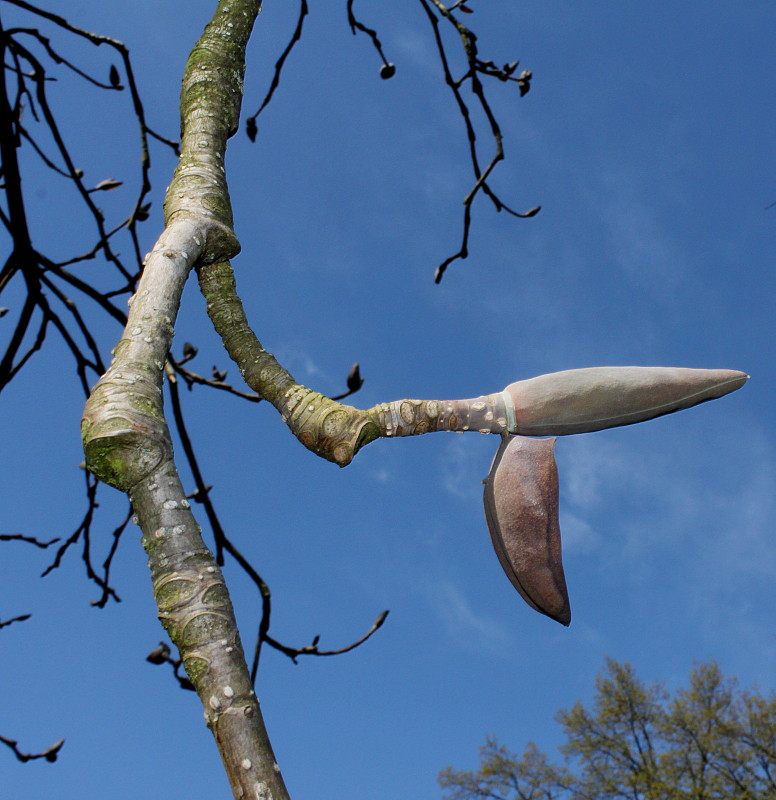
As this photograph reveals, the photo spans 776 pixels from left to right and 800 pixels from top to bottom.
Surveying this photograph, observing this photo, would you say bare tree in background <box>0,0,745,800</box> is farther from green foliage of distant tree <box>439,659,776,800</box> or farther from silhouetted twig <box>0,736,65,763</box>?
green foliage of distant tree <box>439,659,776,800</box>

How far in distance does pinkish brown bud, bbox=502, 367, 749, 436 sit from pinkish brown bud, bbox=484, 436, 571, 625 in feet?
0.17

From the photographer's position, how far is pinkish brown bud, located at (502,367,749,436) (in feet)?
5.22

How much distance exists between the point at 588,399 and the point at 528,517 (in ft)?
0.83

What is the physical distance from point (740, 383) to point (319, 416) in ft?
2.88

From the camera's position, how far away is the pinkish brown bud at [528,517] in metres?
1.60

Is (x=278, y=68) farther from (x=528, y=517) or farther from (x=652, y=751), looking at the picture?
(x=652, y=751)

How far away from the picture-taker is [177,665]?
282cm

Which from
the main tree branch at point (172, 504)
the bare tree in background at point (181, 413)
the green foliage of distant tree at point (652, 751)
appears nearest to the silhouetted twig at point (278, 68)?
the bare tree in background at point (181, 413)

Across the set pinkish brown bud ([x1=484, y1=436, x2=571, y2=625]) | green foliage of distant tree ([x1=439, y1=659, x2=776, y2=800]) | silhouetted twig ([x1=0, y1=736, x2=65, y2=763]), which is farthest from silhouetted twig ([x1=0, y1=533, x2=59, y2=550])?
green foliage of distant tree ([x1=439, y1=659, x2=776, y2=800])

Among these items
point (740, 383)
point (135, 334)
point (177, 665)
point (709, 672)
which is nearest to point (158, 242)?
point (135, 334)

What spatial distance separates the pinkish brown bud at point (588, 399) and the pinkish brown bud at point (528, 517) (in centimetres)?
5

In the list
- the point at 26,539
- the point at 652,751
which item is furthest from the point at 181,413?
the point at 652,751

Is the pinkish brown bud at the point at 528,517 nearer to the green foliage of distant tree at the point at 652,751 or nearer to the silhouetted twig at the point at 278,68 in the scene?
the silhouetted twig at the point at 278,68

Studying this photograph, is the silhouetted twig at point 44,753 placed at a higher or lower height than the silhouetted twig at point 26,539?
lower
